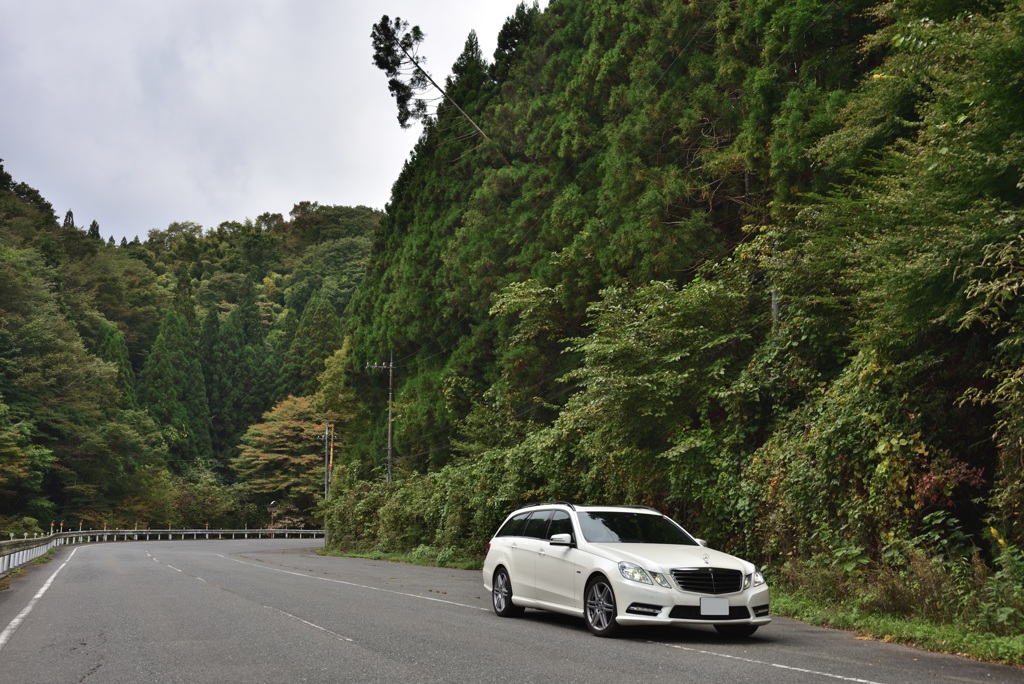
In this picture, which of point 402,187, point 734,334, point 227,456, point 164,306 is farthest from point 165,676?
point 164,306

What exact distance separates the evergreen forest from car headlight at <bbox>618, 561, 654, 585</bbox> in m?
3.63

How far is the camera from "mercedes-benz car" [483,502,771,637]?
32.8 ft

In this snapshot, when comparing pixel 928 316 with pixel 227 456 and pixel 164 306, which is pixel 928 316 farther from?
pixel 164 306

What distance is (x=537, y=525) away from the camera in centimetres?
1254

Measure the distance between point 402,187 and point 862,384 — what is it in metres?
43.2

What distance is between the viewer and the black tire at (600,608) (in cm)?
1033

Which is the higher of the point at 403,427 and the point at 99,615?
the point at 403,427

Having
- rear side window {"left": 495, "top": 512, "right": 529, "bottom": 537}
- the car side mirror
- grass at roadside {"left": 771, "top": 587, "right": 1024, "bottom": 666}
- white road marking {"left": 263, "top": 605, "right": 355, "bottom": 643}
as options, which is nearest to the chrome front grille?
the car side mirror

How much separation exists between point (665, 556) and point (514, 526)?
3.26 meters

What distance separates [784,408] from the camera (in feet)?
57.2

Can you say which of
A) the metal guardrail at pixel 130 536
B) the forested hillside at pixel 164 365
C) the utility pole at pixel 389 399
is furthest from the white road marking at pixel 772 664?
the forested hillside at pixel 164 365

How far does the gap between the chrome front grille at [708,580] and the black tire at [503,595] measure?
3200mm

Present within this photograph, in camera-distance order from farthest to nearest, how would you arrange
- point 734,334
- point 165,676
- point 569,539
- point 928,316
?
point 734,334, point 928,316, point 569,539, point 165,676

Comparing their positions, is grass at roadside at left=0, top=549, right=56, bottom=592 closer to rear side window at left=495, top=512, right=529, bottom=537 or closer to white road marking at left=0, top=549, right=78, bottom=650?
white road marking at left=0, top=549, right=78, bottom=650
